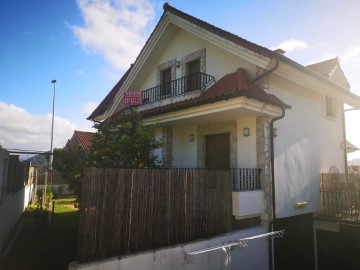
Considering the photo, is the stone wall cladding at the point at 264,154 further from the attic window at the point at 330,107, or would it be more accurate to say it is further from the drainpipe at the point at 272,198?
the attic window at the point at 330,107

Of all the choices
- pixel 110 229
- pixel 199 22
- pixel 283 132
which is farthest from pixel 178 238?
pixel 199 22

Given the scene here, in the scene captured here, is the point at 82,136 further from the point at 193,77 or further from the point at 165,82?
the point at 193,77

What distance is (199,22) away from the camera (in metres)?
9.78

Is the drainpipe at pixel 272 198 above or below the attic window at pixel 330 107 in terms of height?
below

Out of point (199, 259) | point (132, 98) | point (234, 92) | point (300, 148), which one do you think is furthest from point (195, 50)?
point (199, 259)

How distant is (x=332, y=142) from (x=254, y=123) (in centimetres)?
505

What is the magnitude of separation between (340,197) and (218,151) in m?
4.34

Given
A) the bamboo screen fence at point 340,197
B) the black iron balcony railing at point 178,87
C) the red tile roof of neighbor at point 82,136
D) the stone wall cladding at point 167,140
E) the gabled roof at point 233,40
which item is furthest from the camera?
the red tile roof of neighbor at point 82,136

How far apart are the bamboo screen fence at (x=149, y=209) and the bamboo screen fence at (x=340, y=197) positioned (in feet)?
13.2

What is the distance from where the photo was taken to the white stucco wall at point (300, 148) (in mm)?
8656

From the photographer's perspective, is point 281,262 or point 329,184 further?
point 329,184

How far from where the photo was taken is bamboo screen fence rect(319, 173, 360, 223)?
27.8 ft

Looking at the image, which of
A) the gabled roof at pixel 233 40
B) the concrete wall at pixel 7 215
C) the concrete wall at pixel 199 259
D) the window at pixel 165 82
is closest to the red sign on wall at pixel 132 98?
the window at pixel 165 82

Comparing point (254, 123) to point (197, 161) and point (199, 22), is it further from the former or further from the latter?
point (199, 22)
